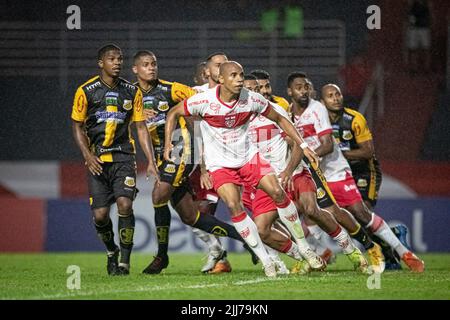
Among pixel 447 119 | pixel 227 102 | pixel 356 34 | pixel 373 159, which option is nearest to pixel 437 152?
pixel 447 119

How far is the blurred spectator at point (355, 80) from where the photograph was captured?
18219 millimetres

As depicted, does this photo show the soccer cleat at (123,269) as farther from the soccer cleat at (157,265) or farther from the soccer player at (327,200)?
the soccer player at (327,200)

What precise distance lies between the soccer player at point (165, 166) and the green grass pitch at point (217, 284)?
494 millimetres

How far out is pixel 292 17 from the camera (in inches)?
772

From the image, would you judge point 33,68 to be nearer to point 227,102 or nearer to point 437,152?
point 437,152

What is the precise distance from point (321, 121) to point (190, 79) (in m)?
7.47

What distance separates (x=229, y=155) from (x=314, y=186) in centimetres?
117

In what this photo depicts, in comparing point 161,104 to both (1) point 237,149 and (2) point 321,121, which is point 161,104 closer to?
(1) point 237,149

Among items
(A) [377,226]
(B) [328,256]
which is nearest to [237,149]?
(A) [377,226]

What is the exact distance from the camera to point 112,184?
10602 mm

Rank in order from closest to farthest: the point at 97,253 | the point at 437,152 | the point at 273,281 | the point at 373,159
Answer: the point at 273,281, the point at 373,159, the point at 97,253, the point at 437,152

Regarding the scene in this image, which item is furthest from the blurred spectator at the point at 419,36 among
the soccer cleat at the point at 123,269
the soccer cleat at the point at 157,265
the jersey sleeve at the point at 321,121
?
the soccer cleat at the point at 123,269

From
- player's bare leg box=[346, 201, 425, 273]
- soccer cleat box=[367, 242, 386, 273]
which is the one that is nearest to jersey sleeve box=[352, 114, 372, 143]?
player's bare leg box=[346, 201, 425, 273]

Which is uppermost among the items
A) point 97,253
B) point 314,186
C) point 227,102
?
point 227,102
